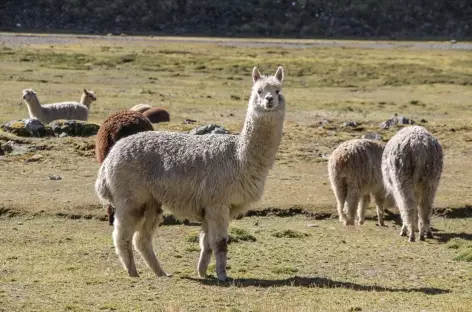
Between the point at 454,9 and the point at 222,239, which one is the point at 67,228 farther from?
the point at 454,9

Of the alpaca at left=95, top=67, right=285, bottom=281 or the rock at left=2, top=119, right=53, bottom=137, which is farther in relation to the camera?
the rock at left=2, top=119, right=53, bottom=137

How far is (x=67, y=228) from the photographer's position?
1563 centimetres

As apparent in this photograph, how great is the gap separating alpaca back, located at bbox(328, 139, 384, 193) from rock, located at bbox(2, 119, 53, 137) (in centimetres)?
898

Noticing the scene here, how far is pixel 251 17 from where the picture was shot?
86.4 metres

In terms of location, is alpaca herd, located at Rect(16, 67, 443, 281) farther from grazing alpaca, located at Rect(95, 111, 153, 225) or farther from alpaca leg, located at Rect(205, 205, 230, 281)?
grazing alpaca, located at Rect(95, 111, 153, 225)

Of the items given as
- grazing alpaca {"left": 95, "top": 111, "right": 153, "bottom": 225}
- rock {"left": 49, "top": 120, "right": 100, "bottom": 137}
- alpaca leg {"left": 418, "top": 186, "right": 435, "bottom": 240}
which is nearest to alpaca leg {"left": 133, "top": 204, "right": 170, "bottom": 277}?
grazing alpaca {"left": 95, "top": 111, "right": 153, "bottom": 225}

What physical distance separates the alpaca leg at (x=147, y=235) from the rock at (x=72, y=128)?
448 inches

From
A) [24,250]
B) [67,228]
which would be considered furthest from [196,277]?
[67,228]

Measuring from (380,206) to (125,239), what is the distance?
6022 millimetres

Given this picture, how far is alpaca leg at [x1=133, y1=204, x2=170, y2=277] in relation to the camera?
39.9 ft

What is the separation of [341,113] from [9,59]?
21755 mm

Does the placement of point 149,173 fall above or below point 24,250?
above

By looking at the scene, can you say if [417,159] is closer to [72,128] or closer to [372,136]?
[372,136]

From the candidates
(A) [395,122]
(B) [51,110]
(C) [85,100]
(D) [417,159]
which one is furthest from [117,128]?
(C) [85,100]
